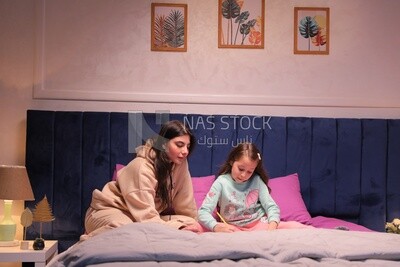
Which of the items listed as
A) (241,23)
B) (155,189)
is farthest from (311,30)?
(155,189)

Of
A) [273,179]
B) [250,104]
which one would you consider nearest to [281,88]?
[250,104]

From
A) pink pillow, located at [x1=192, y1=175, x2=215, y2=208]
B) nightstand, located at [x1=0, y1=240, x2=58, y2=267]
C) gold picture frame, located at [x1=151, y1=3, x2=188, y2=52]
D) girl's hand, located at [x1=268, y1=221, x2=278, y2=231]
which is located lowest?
nightstand, located at [x1=0, y1=240, x2=58, y2=267]

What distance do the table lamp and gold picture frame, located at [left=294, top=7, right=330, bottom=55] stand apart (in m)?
1.92

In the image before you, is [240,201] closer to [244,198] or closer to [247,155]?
[244,198]

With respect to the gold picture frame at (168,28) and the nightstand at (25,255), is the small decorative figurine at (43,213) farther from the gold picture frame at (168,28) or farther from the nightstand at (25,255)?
the gold picture frame at (168,28)

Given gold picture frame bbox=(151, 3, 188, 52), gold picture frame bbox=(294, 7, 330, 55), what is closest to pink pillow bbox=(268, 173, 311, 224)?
gold picture frame bbox=(294, 7, 330, 55)

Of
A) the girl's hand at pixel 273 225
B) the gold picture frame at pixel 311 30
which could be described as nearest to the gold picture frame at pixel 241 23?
the gold picture frame at pixel 311 30

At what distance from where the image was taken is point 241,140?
141 inches

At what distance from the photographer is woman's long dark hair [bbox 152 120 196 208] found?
3.07 meters

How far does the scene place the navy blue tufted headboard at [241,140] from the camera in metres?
3.45

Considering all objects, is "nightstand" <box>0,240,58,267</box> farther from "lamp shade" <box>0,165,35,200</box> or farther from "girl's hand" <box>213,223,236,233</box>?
"girl's hand" <box>213,223,236,233</box>

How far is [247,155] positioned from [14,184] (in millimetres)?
1324

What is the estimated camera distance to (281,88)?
3.74 metres

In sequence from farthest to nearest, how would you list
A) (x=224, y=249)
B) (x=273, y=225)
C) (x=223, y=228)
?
(x=273, y=225), (x=223, y=228), (x=224, y=249)
